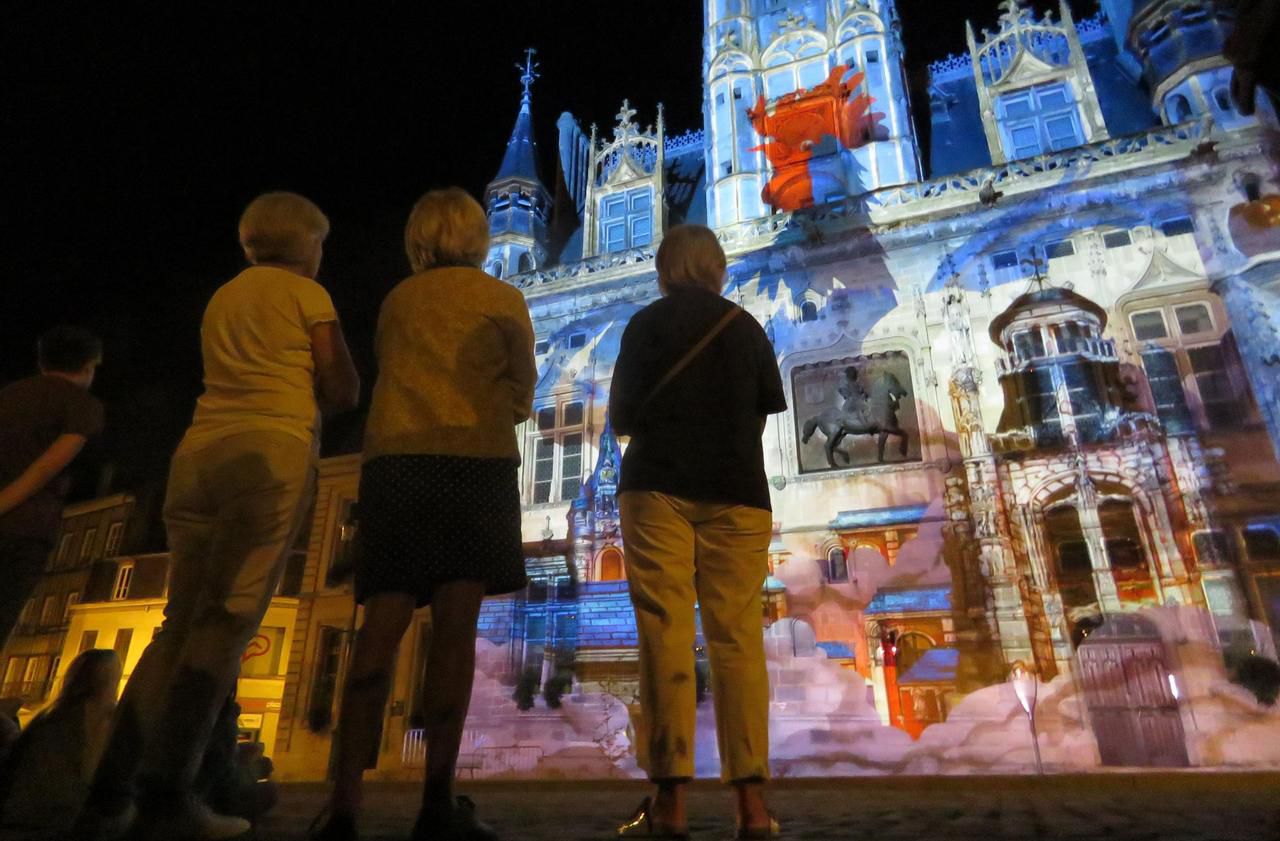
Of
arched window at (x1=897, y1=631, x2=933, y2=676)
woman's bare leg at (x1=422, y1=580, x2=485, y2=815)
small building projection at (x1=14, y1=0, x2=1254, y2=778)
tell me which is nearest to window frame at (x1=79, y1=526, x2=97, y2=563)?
small building projection at (x1=14, y1=0, x2=1254, y2=778)

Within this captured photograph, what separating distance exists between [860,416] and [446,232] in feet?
29.1

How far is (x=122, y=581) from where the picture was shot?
20.4 m

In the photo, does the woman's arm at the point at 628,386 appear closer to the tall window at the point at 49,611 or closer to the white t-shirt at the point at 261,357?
the white t-shirt at the point at 261,357

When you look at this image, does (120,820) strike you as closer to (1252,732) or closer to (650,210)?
(1252,732)

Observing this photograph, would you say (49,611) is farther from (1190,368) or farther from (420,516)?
(1190,368)

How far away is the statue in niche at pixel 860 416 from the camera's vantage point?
34.0 ft

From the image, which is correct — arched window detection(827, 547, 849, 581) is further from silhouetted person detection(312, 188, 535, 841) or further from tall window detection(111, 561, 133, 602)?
tall window detection(111, 561, 133, 602)

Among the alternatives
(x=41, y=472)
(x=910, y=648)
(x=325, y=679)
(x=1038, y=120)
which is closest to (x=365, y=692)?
(x=41, y=472)

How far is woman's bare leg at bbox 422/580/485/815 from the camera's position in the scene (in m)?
1.95

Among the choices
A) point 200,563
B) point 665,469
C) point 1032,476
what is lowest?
point 200,563

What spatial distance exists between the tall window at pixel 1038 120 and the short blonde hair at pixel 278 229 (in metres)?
11.9

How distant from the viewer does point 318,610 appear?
45.5 feet

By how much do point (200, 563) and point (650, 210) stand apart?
1311 cm

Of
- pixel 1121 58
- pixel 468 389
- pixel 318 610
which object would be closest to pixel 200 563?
pixel 468 389
